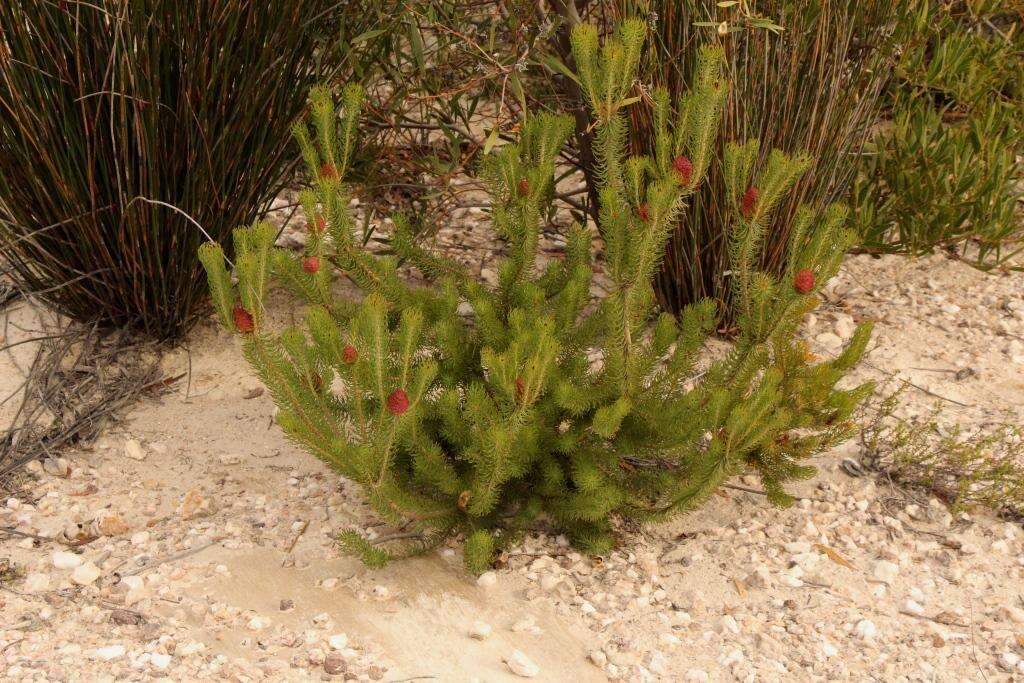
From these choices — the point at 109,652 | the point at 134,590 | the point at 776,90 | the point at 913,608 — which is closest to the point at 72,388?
the point at 134,590

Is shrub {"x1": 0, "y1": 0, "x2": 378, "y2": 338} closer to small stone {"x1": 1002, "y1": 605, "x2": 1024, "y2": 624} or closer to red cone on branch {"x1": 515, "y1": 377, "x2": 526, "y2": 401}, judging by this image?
red cone on branch {"x1": 515, "y1": 377, "x2": 526, "y2": 401}

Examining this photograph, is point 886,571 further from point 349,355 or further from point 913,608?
point 349,355

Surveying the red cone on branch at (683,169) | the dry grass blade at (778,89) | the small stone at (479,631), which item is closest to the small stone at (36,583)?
the small stone at (479,631)

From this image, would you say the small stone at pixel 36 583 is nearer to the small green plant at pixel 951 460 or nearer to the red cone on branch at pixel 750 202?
the red cone on branch at pixel 750 202

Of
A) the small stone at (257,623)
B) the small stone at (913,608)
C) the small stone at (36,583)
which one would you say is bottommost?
the small stone at (36,583)

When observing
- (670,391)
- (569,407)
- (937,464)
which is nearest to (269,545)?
(569,407)

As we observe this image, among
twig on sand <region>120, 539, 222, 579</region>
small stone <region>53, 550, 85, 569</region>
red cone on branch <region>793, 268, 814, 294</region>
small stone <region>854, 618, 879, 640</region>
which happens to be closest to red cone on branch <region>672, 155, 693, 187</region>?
red cone on branch <region>793, 268, 814, 294</region>

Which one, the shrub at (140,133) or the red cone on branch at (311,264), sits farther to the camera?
the shrub at (140,133)
